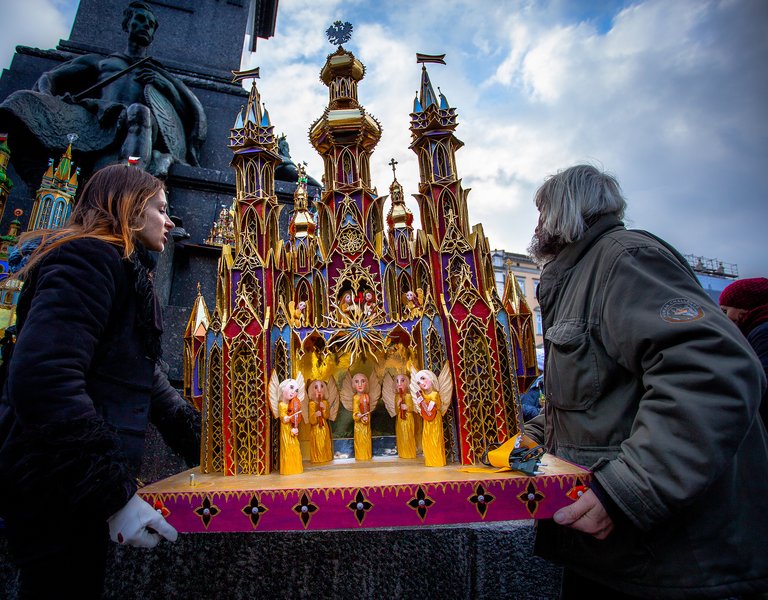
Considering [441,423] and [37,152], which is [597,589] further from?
[37,152]

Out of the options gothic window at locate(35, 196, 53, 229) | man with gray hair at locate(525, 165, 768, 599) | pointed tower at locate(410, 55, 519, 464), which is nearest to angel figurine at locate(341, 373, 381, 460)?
pointed tower at locate(410, 55, 519, 464)

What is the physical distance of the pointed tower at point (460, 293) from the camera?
2.61 m

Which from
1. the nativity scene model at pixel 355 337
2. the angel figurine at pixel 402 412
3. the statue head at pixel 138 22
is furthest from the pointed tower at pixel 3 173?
the angel figurine at pixel 402 412

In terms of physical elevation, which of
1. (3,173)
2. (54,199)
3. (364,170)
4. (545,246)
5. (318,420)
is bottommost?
(318,420)

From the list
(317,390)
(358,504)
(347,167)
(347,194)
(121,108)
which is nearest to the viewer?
(358,504)

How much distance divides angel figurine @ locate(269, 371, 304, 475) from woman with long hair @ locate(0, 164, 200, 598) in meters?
0.77

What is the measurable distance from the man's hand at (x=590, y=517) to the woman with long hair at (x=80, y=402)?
162cm

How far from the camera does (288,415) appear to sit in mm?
2656

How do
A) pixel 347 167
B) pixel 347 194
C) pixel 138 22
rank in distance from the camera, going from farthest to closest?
1. pixel 138 22
2. pixel 347 167
3. pixel 347 194

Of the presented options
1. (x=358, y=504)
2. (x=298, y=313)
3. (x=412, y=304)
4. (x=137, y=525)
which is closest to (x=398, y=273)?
(x=412, y=304)

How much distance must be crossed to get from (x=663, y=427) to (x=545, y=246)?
3.53 feet

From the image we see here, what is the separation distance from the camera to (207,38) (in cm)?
895

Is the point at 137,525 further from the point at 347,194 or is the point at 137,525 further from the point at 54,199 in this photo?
the point at 54,199

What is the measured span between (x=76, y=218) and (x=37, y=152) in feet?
17.9
